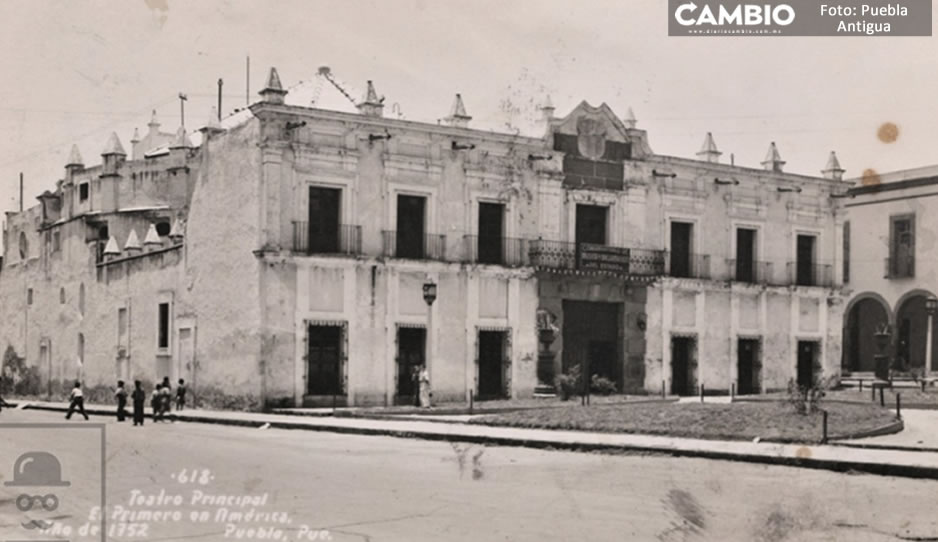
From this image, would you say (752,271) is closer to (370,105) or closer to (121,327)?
(370,105)

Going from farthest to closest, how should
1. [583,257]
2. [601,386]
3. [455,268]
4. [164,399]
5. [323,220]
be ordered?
[583,257]
[601,386]
[455,268]
[323,220]
[164,399]

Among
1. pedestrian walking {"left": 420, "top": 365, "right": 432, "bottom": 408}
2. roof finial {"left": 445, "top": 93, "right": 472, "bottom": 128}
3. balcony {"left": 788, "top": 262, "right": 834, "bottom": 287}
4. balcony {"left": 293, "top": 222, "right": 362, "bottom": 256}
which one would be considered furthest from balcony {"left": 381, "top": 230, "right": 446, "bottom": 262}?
balcony {"left": 788, "top": 262, "right": 834, "bottom": 287}

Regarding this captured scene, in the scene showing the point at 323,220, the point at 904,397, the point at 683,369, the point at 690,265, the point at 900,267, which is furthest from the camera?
the point at 900,267

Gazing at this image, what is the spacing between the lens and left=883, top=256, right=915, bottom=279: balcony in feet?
134

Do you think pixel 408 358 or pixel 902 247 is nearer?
pixel 408 358

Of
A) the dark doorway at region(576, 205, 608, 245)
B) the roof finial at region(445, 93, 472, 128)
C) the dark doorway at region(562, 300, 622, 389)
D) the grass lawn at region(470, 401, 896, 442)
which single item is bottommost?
the grass lawn at region(470, 401, 896, 442)

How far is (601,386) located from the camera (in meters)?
32.8

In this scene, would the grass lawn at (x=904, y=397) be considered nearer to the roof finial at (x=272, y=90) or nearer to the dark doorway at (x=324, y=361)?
the dark doorway at (x=324, y=361)

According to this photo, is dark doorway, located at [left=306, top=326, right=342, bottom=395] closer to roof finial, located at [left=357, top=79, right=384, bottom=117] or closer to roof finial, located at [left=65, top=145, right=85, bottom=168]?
roof finial, located at [left=357, top=79, right=384, bottom=117]

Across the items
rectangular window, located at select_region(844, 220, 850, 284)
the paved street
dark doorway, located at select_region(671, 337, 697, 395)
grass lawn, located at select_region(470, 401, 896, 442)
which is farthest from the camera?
rectangular window, located at select_region(844, 220, 850, 284)

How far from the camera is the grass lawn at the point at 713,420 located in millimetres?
17812

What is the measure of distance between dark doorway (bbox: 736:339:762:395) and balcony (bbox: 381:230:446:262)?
1045cm

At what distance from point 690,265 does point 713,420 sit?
1668 centimetres

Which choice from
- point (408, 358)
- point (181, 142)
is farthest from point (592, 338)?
point (181, 142)
